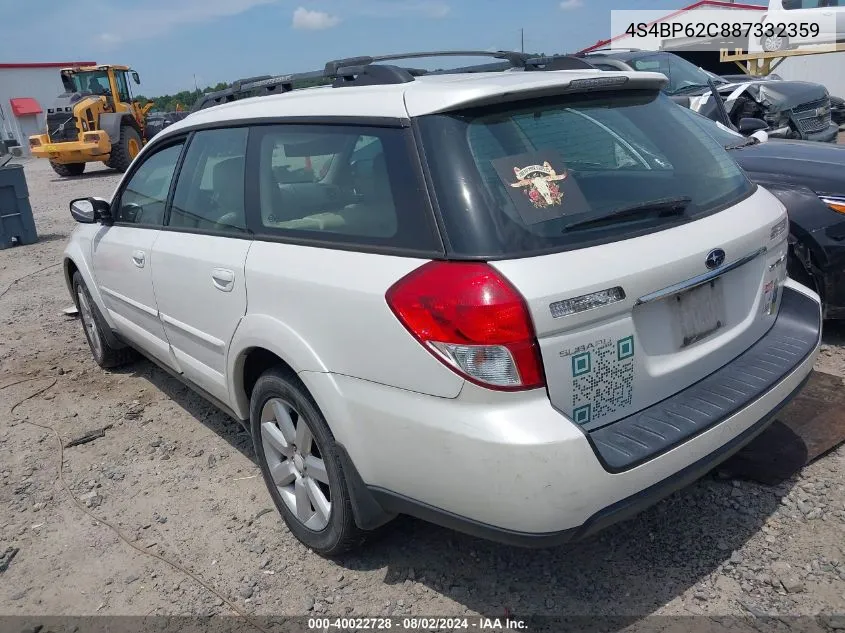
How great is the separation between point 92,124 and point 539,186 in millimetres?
20958

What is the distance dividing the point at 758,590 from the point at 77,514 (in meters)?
2.93

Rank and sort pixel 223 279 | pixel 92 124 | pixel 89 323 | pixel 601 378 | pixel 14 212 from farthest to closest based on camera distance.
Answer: pixel 92 124, pixel 14 212, pixel 89 323, pixel 223 279, pixel 601 378

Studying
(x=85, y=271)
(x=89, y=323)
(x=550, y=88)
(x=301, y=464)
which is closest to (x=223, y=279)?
(x=301, y=464)

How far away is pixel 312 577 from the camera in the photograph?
2.74m

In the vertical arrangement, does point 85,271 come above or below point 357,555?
above

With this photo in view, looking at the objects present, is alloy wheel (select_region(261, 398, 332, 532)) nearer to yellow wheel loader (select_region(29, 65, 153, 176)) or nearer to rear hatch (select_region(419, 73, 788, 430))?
rear hatch (select_region(419, 73, 788, 430))

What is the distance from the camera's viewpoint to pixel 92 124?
20.1 m

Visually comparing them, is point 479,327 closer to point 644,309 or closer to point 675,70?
point 644,309

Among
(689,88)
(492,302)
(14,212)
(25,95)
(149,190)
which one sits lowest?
(14,212)

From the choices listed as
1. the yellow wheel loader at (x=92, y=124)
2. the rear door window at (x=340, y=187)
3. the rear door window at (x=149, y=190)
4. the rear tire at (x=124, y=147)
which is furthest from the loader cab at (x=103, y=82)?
the rear door window at (x=340, y=187)

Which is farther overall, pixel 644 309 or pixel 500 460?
pixel 644 309

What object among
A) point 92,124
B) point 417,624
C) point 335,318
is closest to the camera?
point 335,318

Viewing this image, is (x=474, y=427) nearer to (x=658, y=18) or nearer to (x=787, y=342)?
(x=787, y=342)

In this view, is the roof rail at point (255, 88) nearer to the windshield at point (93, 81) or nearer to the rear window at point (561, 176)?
the rear window at point (561, 176)
